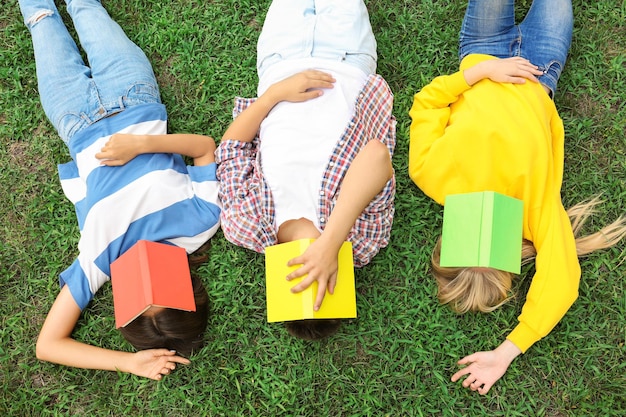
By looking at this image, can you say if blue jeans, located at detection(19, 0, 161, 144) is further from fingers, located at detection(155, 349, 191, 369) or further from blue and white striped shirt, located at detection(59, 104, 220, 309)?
fingers, located at detection(155, 349, 191, 369)

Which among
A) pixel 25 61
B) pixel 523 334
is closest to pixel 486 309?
pixel 523 334

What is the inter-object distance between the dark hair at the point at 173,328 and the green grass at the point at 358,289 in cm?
10

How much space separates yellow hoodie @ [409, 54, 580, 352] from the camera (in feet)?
6.71

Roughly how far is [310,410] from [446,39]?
181 centimetres

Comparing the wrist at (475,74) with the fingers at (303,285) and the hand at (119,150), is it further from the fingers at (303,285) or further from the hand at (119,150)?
the hand at (119,150)

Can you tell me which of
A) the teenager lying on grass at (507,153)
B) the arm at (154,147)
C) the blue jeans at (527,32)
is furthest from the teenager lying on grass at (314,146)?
the blue jeans at (527,32)

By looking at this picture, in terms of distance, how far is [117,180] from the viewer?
7.21 feet

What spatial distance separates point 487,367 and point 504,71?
123cm

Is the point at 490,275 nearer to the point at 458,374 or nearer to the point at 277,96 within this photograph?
the point at 458,374

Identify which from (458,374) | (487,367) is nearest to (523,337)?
(487,367)

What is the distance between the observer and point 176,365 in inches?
90.9

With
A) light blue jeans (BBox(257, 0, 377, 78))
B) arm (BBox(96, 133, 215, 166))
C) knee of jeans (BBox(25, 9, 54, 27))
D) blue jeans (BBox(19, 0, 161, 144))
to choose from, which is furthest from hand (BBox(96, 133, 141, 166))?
knee of jeans (BBox(25, 9, 54, 27))

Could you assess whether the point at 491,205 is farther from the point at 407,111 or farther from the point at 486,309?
the point at 407,111

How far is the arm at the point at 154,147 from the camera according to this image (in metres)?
2.20
